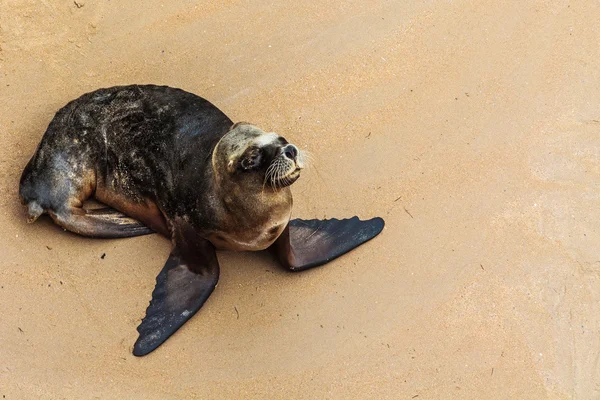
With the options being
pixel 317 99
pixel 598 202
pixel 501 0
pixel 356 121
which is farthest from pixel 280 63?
pixel 598 202

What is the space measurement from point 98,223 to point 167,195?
562mm

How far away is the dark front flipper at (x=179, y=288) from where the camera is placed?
4797 millimetres

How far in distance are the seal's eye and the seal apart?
0.22m

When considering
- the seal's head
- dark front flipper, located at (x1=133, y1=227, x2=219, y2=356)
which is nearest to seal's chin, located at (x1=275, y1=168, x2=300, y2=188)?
the seal's head

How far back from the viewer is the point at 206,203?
4.77 metres

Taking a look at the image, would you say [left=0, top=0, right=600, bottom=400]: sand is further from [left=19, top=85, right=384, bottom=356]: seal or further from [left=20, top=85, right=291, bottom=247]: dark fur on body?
[left=20, top=85, right=291, bottom=247]: dark fur on body

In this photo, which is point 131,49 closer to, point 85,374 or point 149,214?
point 149,214

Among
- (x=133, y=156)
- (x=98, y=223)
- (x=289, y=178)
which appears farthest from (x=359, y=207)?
(x=98, y=223)

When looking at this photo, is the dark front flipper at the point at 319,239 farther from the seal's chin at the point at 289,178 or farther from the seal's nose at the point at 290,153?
the seal's nose at the point at 290,153

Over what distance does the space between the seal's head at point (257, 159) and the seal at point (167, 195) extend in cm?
3

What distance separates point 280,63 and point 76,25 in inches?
64.6

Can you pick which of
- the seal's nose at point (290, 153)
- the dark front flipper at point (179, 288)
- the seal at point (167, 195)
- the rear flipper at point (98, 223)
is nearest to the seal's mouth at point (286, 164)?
the seal's nose at point (290, 153)

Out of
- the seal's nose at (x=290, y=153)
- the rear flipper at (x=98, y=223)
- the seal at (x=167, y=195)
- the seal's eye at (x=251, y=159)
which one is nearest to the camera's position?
the seal's nose at (x=290, y=153)

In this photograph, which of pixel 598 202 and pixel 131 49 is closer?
pixel 598 202
